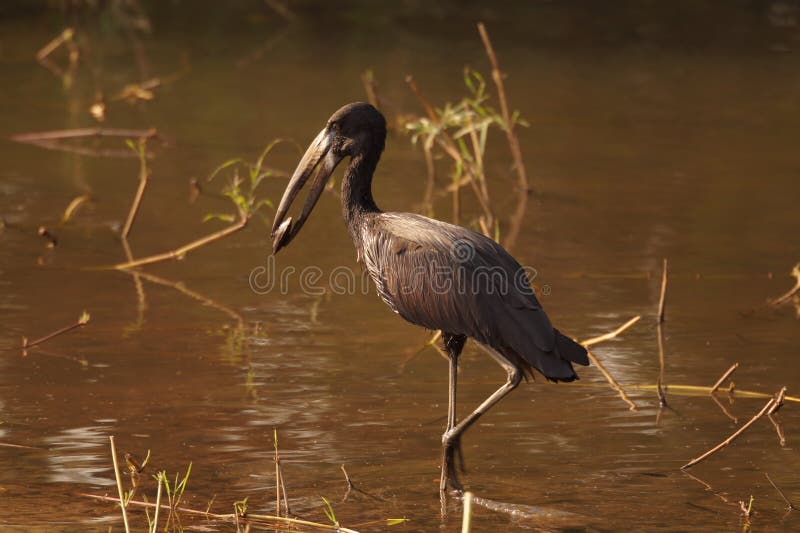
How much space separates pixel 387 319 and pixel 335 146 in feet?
5.15

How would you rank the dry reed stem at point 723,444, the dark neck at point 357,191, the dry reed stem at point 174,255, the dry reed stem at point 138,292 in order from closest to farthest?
the dry reed stem at point 723,444 < the dark neck at point 357,191 < the dry reed stem at point 138,292 < the dry reed stem at point 174,255

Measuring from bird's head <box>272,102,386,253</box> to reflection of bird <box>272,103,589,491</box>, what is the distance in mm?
95

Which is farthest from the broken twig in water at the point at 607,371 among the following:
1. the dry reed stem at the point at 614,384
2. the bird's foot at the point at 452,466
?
the bird's foot at the point at 452,466

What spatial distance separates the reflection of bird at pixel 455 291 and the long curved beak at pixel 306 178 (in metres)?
0.18

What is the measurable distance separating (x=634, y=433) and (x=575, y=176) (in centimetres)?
467

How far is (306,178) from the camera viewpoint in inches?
230

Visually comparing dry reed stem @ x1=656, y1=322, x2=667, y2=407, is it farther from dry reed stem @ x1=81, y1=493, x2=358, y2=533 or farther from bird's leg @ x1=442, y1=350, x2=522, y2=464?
A: dry reed stem @ x1=81, y1=493, x2=358, y2=533

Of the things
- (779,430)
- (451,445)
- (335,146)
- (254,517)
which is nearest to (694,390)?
(779,430)

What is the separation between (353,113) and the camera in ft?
18.8

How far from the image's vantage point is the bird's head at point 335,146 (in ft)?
18.8

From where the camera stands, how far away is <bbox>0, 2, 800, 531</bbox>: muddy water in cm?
513

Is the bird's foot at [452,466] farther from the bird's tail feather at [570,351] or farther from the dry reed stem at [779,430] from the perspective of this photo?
the dry reed stem at [779,430]

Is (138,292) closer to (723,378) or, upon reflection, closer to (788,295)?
(723,378)

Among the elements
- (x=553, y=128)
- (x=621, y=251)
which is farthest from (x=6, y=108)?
(x=621, y=251)
